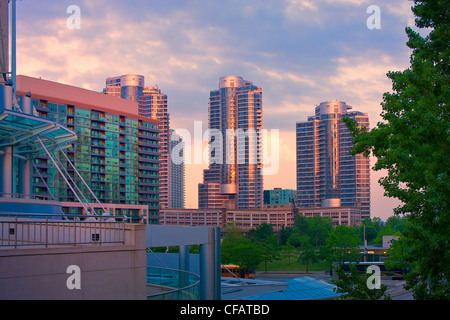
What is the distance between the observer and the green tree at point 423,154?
41.3 ft

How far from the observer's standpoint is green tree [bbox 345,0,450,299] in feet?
41.3

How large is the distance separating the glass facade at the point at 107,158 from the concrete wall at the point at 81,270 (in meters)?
80.6

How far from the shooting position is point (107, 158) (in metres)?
101

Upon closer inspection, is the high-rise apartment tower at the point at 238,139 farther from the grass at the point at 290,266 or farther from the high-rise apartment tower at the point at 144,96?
the grass at the point at 290,266

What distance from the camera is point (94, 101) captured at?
9756 centimetres

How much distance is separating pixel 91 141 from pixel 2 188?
238 feet

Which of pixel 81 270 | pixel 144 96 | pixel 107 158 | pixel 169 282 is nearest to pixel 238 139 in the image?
pixel 144 96

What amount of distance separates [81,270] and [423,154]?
925 centimetres

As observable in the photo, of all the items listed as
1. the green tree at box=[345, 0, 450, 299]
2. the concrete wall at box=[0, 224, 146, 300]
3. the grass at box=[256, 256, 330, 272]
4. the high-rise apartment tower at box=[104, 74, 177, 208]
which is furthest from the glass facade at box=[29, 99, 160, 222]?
the green tree at box=[345, 0, 450, 299]

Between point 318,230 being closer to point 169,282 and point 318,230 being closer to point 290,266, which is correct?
point 290,266

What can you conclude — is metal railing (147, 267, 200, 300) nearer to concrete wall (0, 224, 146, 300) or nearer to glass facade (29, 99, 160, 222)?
concrete wall (0, 224, 146, 300)

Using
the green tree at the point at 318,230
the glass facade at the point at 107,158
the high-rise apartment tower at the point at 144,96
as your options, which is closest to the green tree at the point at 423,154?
the glass facade at the point at 107,158

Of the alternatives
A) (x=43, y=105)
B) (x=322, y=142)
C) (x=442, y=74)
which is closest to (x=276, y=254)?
(x=43, y=105)
